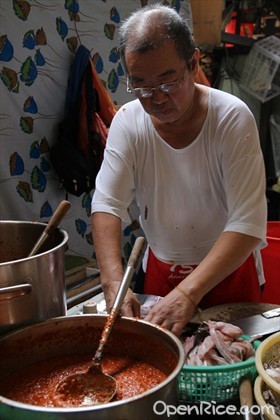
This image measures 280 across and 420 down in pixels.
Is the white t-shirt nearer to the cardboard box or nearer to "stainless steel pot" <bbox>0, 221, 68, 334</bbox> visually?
"stainless steel pot" <bbox>0, 221, 68, 334</bbox>

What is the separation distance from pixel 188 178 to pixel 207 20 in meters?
3.63

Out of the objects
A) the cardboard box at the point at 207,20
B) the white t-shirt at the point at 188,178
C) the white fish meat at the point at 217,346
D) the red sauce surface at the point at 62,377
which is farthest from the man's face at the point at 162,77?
the cardboard box at the point at 207,20

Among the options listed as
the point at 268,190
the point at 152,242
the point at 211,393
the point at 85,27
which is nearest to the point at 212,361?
the point at 211,393

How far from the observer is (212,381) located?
46.6 inches

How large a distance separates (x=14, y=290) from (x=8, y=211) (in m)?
2.32

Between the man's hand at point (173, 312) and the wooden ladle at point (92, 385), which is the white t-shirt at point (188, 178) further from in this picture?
the wooden ladle at point (92, 385)

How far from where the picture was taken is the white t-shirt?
65.8 inches

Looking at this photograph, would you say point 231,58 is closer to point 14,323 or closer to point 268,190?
point 268,190

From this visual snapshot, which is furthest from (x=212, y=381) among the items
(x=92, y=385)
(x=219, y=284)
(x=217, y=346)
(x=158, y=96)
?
(x=158, y=96)

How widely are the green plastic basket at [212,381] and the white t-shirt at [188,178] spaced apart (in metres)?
0.58

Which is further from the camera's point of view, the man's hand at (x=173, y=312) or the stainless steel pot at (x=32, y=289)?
the man's hand at (x=173, y=312)

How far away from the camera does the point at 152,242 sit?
6.85ft

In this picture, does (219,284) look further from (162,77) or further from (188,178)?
(162,77)

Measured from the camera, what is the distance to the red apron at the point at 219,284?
1.96m
